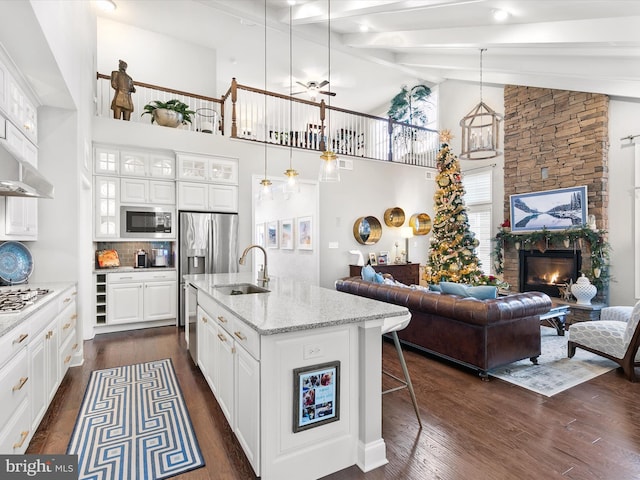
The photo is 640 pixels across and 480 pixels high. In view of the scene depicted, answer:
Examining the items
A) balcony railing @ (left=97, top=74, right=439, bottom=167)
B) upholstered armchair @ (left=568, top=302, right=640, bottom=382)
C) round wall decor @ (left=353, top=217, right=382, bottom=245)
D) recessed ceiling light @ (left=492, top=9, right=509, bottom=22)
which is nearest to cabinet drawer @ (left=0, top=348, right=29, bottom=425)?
upholstered armchair @ (left=568, top=302, right=640, bottom=382)

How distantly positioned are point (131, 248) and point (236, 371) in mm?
4385

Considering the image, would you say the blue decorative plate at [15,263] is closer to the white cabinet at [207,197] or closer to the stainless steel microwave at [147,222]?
the stainless steel microwave at [147,222]

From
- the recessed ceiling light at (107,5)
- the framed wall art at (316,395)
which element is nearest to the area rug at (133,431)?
the framed wall art at (316,395)

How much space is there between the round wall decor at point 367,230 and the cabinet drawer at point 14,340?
585cm

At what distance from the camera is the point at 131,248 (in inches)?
222

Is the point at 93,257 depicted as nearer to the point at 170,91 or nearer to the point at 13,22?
the point at 170,91

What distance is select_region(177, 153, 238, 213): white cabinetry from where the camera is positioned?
5.59m

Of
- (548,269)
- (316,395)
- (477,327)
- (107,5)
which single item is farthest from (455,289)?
(107,5)

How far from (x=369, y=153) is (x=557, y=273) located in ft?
15.0

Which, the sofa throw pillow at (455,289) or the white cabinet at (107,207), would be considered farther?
the white cabinet at (107,207)

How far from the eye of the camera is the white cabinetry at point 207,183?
559 centimetres

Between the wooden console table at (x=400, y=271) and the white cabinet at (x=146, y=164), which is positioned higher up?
the white cabinet at (x=146, y=164)

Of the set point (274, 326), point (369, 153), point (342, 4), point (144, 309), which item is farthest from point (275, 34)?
point (274, 326)

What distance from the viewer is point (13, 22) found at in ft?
7.50
